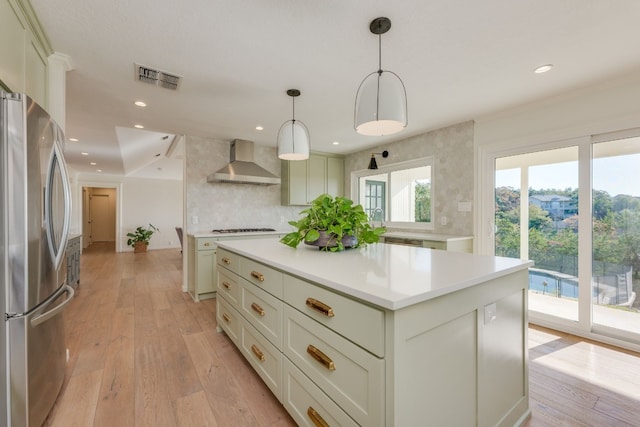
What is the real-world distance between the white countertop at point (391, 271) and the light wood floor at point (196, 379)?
35.0 inches

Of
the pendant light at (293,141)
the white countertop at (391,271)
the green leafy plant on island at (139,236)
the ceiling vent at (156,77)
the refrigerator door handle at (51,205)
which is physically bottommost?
the green leafy plant on island at (139,236)

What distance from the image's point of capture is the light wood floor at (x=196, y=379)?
1582 mm

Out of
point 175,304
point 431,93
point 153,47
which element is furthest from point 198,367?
point 431,93

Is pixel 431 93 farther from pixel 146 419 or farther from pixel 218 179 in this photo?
pixel 146 419

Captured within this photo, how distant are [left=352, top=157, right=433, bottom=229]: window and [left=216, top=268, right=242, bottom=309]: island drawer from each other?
2.90 m

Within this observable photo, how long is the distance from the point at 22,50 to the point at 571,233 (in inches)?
173

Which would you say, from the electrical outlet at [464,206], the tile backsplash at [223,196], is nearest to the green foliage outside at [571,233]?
the electrical outlet at [464,206]

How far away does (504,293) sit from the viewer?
53.1 inches

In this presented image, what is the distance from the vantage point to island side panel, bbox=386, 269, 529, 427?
2.99ft

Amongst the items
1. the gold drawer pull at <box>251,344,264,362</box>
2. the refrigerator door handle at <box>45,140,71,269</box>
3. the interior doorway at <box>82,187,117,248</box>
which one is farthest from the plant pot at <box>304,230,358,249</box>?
the interior doorway at <box>82,187,117,248</box>

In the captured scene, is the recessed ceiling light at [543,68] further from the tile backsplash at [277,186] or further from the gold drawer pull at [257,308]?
the gold drawer pull at [257,308]

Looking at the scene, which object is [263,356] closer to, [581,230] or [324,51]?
[324,51]

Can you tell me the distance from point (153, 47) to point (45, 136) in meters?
0.92

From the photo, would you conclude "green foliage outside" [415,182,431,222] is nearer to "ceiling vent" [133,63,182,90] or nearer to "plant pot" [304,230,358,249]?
"plant pot" [304,230,358,249]
